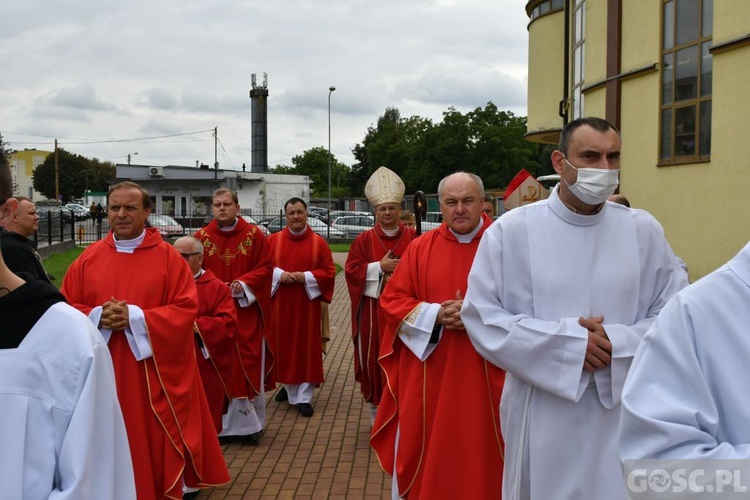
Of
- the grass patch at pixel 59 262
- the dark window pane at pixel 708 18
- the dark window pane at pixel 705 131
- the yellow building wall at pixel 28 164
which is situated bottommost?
the grass patch at pixel 59 262

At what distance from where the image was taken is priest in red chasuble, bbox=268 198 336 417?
314 inches

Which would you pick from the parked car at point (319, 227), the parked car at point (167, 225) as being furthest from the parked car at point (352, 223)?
the parked car at point (167, 225)

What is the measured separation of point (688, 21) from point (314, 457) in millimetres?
9240

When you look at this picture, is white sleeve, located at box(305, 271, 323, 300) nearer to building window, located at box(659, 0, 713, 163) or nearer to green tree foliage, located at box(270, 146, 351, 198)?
building window, located at box(659, 0, 713, 163)

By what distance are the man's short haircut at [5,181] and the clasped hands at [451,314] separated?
105 inches

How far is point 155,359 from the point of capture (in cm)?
457

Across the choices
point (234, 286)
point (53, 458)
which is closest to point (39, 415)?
point (53, 458)

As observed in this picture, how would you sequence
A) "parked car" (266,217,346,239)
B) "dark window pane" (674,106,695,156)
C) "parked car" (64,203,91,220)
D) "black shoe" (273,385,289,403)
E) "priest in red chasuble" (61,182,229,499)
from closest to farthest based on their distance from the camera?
"priest in red chasuble" (61,182,229,499), "black shoe" (273,385,289,403), "dark window pane" (674,106,695,156), "parked car" (266,217,346,239), "parked car" (64,203,91,220)

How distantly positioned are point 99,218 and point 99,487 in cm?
2810

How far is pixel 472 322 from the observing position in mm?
3506

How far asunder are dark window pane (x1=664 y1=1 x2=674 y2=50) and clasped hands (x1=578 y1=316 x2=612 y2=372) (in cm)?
1050

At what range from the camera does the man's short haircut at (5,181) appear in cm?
193

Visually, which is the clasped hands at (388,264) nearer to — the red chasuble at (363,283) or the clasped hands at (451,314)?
the red chasuble at (363,283)

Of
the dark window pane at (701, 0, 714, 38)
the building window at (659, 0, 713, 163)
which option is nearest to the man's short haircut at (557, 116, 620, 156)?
the building window at (659, 0, 713, 163)
